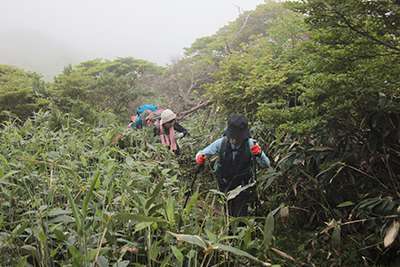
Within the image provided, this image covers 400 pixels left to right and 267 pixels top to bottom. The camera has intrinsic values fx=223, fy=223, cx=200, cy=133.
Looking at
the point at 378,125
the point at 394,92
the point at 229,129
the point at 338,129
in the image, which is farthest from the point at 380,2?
the point at 229,129

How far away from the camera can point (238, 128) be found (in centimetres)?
266

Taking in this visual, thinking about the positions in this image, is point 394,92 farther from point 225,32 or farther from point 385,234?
point 225,32

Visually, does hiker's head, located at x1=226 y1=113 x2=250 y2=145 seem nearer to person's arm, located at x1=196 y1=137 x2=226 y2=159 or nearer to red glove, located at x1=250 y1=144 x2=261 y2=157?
red glove, located at x1=250 y1=144 x2=261 y2=157

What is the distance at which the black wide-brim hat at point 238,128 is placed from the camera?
265cm

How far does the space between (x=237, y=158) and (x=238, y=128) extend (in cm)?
40

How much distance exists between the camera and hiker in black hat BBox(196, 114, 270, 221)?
8.82 ft

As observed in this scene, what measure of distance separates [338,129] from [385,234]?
124 centimetres

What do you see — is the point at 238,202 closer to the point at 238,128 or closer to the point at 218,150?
the point at 218,150

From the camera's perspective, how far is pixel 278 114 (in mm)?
2848

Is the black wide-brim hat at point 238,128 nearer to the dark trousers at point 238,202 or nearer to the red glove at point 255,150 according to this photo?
the red glove at point 255,150

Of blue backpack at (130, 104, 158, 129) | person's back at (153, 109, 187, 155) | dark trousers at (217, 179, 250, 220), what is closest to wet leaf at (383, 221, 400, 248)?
dark trousers at (217, 179, 250, 220)

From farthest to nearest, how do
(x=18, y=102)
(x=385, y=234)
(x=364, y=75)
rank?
(x=18, y=102) → (x=364, y=75) → (x=385, y=234)

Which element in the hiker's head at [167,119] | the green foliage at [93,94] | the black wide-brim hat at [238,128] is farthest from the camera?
the green foliage at [93,94]

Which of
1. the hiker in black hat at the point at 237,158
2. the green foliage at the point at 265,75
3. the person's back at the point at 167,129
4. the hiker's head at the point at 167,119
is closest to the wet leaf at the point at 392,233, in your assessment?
the hiker in black hat at the point at 237,158
